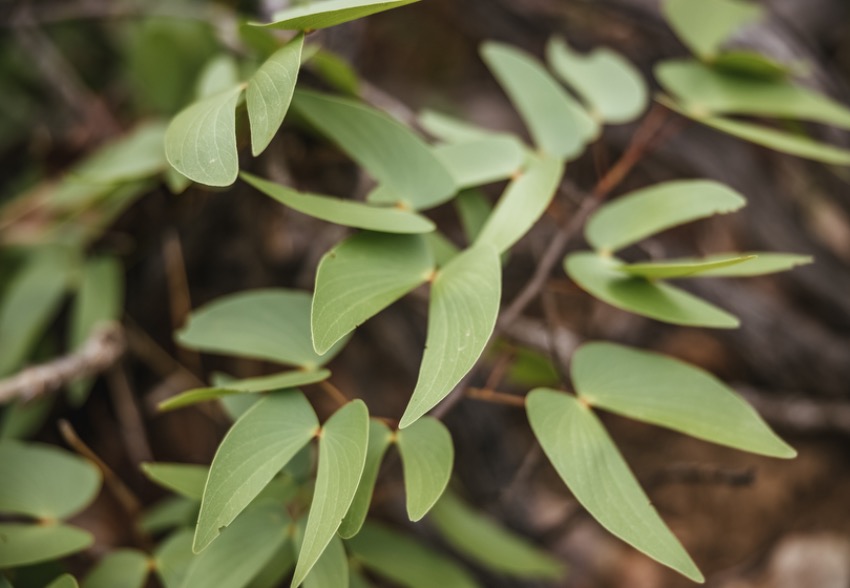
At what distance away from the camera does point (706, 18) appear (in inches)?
27.8

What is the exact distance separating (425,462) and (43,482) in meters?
0.29

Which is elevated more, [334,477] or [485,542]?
[334,477]

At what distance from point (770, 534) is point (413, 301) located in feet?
1.83

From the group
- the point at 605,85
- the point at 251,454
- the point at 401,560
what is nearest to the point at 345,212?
the point at 251,454

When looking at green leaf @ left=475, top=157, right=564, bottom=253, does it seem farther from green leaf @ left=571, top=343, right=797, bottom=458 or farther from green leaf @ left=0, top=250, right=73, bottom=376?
green leaf @ left=0, top=250, right=73, bottom=376

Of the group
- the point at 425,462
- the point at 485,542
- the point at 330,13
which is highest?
the point at 330,13

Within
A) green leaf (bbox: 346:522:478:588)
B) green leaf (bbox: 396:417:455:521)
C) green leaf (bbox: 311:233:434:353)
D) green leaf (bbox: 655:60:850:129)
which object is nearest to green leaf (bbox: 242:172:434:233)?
green leaf (bbox: 311:233:434:353)

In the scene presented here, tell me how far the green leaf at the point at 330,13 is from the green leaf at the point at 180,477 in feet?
0.90

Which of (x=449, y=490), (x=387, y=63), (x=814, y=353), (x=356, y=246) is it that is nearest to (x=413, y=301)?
(x=449, y=490)

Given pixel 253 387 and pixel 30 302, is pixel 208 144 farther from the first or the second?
pixel 30 302

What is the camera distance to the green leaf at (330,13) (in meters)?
0.38

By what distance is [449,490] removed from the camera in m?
0.69

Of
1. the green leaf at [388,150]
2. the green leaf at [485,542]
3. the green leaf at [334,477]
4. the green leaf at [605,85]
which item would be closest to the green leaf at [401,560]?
the green leaf at [485,542]

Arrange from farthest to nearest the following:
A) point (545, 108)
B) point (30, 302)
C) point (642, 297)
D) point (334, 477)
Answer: point (30, 302) → point (545, 108) → point (642, 297) → point (334, 477)
